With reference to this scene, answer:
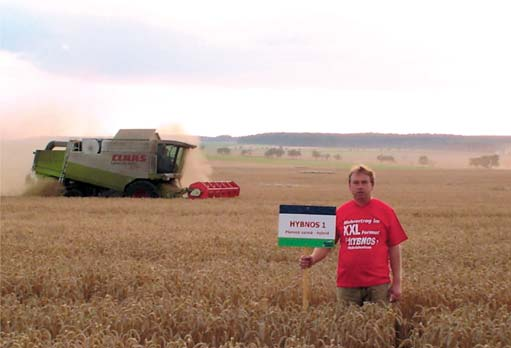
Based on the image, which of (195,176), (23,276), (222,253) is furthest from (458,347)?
(195,176)

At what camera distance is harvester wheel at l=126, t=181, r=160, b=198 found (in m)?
29.7

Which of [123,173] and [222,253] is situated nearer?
[222,253]

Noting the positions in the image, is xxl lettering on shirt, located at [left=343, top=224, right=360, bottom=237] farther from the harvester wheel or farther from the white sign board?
the harvester wheel

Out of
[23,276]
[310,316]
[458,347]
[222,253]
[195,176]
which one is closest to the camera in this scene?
[458,347]

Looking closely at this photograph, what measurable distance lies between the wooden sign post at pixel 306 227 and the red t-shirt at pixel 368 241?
9.5 inches

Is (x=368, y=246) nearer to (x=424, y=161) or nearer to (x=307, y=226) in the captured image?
(x=307, y=226)

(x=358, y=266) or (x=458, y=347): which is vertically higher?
(x=358, y=266)

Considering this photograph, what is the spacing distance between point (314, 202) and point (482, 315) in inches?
906

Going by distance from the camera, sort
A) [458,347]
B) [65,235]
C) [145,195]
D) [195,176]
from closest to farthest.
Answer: [458,347], [65,235], [145,195], [195,176]

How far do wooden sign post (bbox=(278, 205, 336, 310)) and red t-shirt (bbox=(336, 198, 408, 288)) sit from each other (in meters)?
0.24

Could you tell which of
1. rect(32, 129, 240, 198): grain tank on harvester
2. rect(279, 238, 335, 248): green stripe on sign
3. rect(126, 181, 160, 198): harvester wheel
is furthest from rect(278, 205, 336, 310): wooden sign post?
rect(126, 181, 160, 198): harvester wheel

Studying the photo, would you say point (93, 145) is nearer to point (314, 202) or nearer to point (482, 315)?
point (314, 202)

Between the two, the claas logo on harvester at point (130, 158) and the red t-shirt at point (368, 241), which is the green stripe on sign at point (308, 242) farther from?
the claas logo on harvester at point (130, 158)

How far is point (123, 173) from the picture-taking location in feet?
98.4
